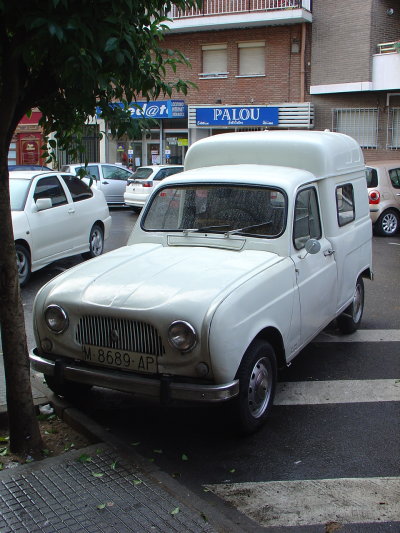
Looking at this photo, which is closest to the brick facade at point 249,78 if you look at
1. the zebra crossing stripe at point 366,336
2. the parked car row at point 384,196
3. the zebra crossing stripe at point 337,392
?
the parked car row at point 384,196

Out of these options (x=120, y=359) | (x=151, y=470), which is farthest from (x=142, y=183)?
(x=151, y=470)

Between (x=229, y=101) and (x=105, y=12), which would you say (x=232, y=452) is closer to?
(x=105, y=12)

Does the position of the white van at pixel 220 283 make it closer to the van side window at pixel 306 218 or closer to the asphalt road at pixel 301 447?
the van side window at pixel 306 218

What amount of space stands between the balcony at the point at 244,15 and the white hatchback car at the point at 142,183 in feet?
25.2

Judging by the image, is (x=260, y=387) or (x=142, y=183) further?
(x=142, y=183)

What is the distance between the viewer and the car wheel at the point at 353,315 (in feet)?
25.0

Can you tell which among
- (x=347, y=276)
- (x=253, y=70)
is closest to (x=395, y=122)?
(x=253, y=70)

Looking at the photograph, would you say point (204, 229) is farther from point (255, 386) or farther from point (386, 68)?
point (386, 68)

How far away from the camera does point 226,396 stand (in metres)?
4.50

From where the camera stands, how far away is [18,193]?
34.9 ft

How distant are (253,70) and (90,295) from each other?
909 inches

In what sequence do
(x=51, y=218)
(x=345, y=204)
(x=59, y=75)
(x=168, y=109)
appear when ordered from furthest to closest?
(x=168, y=109) < (x=51, y=218) < (x=345, y=204) < (x=59, y=75)

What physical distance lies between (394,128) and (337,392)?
64.3 feet

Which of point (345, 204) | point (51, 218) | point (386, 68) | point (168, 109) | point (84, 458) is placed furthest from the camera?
point (168, 109)
